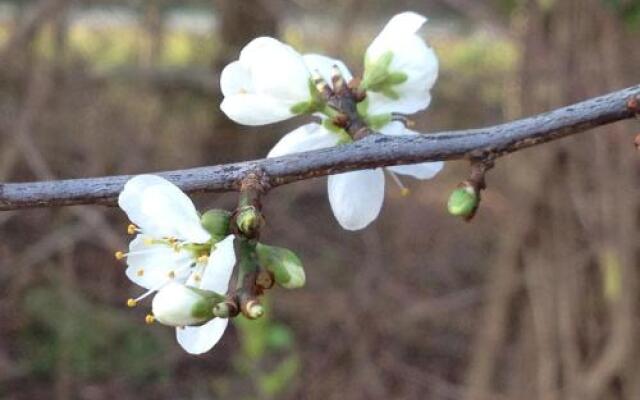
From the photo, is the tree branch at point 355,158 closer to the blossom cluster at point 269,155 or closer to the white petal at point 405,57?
the blossom cluster at point 269,155

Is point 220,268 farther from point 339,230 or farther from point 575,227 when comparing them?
point 339,230

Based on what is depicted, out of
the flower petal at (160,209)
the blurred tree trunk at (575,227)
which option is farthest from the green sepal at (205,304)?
the blurred tree trunk at (575,227)

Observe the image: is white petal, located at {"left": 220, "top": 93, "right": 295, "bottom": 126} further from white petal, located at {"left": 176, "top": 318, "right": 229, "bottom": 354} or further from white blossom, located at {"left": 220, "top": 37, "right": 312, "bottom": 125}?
white petal, located at {"left": 176, "top": 318, "right": 229, "bottom": 354}

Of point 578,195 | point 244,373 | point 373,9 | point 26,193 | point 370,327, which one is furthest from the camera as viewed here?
point 373,9

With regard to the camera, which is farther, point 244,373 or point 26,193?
point 244,373

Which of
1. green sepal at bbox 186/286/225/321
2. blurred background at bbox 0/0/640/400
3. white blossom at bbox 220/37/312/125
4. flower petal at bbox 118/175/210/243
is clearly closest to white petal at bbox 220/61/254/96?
white blossom at bbox 220/37/312/125

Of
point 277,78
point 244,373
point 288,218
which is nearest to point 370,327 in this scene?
point 244,373

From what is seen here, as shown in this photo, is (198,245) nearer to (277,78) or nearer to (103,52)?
(277,78)
